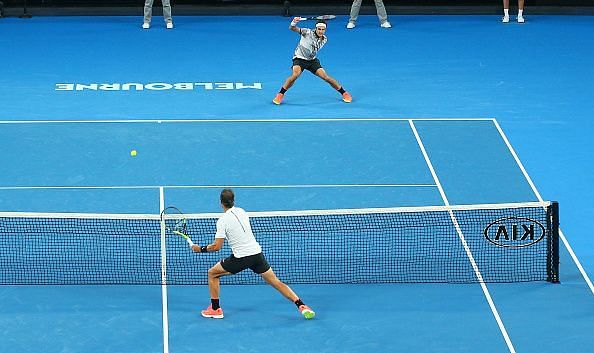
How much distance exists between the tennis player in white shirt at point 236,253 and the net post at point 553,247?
131 inches

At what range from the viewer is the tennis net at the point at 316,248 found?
16297 mm

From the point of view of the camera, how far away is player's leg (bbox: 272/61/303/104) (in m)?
23.3

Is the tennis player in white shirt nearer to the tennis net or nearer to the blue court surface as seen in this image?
the blue court surface

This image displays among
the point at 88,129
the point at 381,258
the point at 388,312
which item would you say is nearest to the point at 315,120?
the point at 88,129

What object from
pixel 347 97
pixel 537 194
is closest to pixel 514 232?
pixel 537 194

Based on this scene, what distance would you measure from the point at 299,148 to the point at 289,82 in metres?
2.53

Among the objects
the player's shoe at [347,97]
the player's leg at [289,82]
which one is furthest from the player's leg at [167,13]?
the player's shoe at [347,97]

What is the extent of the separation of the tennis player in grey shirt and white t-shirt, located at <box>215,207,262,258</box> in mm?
8596

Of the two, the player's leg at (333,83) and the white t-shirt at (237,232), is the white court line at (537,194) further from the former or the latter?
the white t-shirt at (237,232)

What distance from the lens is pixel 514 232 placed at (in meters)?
16.6

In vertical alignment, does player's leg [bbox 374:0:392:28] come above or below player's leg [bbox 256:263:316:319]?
above

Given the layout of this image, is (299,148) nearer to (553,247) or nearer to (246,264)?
(553,247)

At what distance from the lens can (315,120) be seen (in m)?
23.0

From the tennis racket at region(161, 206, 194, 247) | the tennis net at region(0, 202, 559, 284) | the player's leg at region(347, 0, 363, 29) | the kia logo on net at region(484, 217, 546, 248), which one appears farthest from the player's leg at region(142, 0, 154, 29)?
the kia logo on net at region(484, 217, 546, 248)
